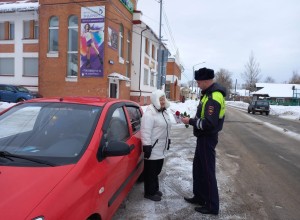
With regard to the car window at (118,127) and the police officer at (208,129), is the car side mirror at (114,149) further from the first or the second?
the police officer at (208,129)

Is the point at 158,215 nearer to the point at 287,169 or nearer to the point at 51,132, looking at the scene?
the point at 51,132

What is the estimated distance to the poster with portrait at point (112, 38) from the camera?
73.6 feet

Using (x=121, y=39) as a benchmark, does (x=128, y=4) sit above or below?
above

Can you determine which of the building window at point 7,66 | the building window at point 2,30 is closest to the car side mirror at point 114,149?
the building window at point 7,66

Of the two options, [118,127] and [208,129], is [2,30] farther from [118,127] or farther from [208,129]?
[208,129]

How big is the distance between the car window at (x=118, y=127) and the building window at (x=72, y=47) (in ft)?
64.6

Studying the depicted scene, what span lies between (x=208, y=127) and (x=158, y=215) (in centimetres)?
137

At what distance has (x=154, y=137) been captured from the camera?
457 centimetres

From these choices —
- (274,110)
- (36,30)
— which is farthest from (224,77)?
(36,30)

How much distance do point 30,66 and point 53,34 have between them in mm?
4012

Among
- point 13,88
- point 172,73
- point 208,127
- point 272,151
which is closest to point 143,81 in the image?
point 13,88

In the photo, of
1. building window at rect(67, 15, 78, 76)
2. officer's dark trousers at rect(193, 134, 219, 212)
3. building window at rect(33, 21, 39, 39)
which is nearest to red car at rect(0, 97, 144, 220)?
officer's dark trousers at rect(193, 134, 219, 212)

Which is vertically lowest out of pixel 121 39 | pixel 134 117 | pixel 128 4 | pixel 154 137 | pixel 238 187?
pixel 238 187

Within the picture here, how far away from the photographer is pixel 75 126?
3.53 meters
